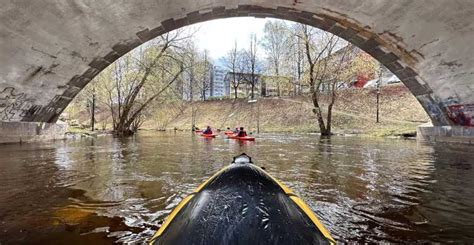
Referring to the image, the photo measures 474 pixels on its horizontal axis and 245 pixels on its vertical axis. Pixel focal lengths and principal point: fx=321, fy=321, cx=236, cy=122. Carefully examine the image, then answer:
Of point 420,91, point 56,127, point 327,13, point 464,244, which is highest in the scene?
point 327,13

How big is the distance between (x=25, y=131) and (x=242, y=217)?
14.5 meters

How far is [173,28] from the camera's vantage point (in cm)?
1116

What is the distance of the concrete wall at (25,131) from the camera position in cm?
1297

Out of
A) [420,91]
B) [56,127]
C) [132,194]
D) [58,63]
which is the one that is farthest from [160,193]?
[56,127]

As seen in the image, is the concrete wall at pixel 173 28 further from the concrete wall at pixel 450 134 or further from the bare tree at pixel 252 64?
the bare tree at pixel 252 64

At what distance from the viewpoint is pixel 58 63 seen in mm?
10508

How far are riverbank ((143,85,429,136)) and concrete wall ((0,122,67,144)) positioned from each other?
1333 cm

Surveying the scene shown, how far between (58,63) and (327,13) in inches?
352

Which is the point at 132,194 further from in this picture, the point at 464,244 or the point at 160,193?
the point at 464,244

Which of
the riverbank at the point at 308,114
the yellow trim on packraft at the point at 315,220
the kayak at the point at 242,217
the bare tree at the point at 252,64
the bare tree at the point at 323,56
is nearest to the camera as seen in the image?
the kayak at the point at 242,217

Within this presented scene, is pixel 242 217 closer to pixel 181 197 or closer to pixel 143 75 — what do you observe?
pixel 181 197

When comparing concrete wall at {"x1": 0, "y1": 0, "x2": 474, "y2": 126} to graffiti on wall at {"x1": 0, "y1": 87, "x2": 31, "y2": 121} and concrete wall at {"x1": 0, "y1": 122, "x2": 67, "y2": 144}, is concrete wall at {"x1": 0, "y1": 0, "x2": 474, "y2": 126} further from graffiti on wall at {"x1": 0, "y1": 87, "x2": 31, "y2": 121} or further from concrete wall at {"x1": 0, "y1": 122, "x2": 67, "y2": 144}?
concrete wall at {"x1": 0, "y1": 122, "x2": 67, "y2": 144}

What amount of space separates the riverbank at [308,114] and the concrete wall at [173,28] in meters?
12.8

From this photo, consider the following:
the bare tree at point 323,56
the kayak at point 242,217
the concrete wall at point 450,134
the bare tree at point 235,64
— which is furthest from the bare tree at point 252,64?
the kayak at point 242,217
